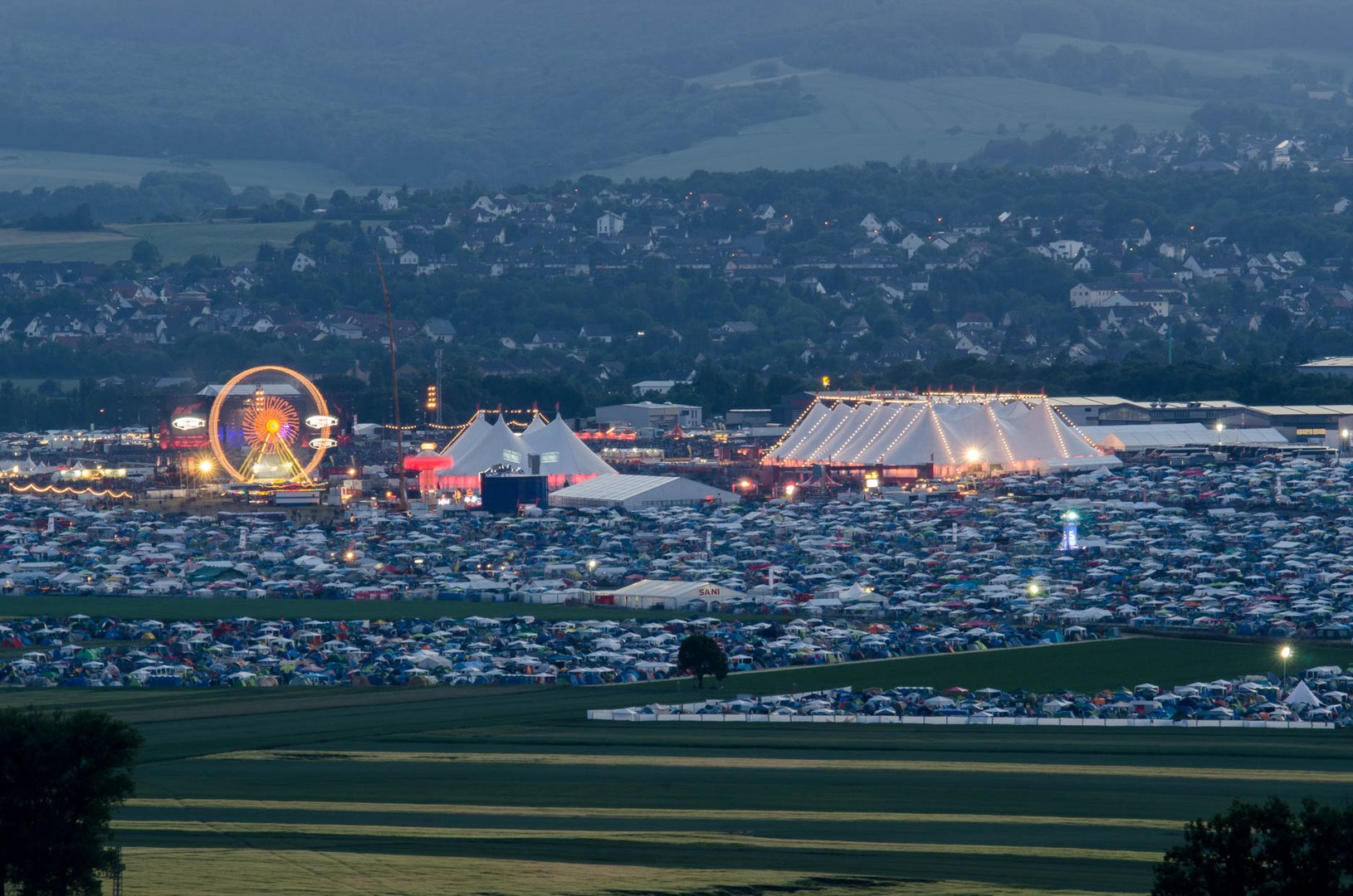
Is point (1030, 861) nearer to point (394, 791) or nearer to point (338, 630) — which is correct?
point (394, 791)

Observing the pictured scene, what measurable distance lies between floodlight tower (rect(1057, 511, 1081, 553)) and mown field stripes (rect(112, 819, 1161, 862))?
25.4m

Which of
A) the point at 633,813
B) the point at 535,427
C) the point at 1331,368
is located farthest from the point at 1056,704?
the point at 1331,368

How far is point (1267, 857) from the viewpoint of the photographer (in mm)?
15938

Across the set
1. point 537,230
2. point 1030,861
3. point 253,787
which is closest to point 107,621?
point 253,787

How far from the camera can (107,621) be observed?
40250mm

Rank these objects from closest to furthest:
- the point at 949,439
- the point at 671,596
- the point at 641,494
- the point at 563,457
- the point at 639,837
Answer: the point at 639,837, the point at 671,596, the point at 641,494, the point at 563,457, the point at 949,439

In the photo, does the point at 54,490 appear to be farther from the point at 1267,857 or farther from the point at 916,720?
the point at 1267,857

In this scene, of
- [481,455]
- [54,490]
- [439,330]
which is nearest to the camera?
[481,455]

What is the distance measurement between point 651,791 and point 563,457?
3983cm

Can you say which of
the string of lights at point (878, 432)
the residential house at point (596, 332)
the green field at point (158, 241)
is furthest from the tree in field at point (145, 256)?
the string of lights at point (878, 432)

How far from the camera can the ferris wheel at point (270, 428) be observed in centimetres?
6731

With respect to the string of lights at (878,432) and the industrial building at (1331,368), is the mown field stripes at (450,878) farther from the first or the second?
the industrial building at (1331,368)

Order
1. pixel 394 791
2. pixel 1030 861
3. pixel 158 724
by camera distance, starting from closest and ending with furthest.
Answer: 1. pixel 1030 861
2. pixel 394 791
3. pixel 158 724

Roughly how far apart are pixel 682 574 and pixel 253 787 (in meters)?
20.8
